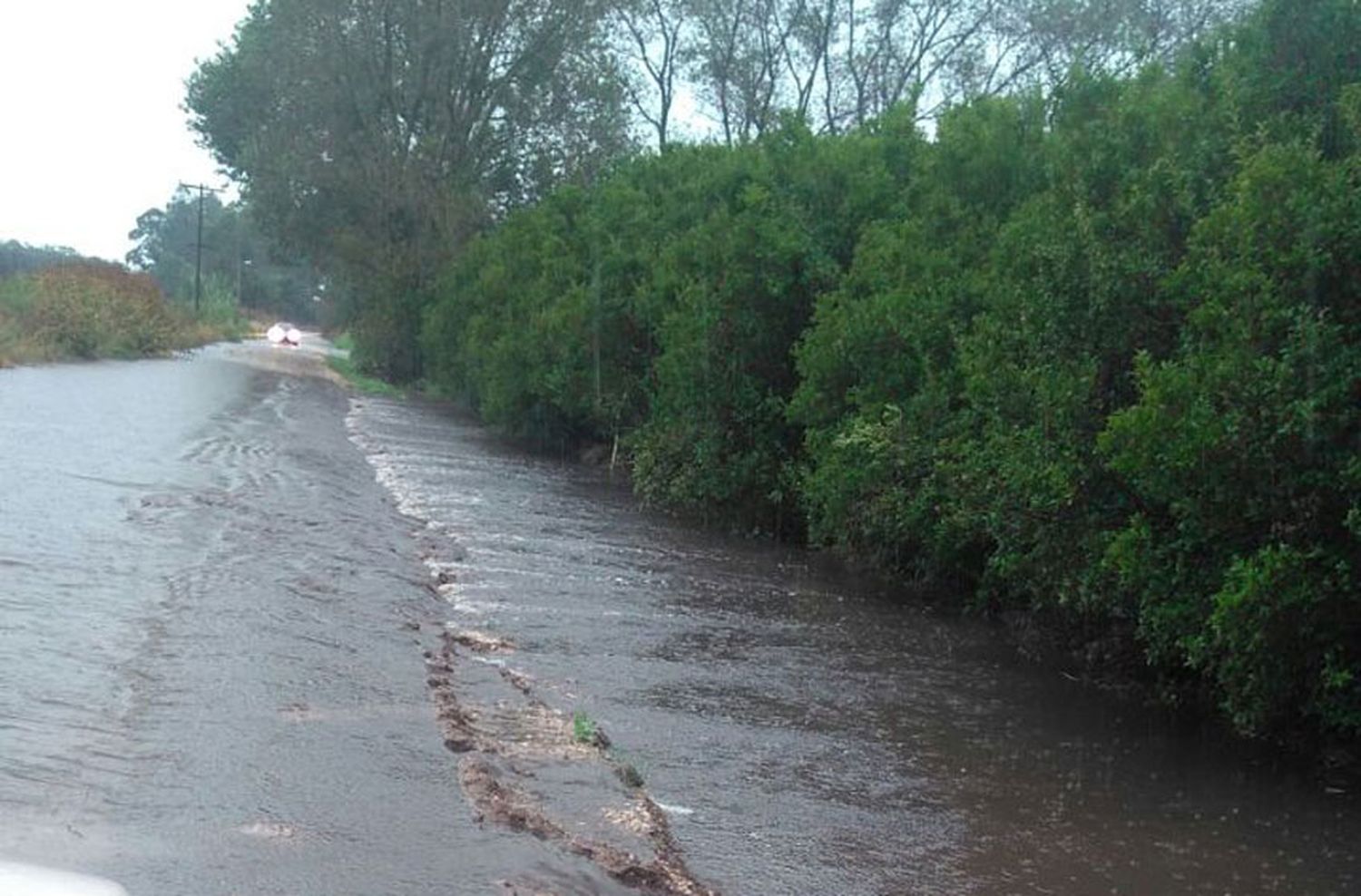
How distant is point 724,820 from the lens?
22.5 feet

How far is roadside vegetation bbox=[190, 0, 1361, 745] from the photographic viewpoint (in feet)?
27.7

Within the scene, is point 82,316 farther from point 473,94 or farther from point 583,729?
point 583,729

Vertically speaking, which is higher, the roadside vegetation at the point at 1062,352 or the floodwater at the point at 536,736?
the roadside vegetation at the point at 1062,352

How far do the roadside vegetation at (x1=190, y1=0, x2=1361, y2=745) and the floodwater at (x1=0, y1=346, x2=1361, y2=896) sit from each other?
83 centimetres

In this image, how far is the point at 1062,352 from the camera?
440 inches

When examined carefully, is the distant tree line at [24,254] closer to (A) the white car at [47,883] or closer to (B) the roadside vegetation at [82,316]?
(B) the roadside vegetation at [82,316]

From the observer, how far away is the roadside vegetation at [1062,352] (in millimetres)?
8445

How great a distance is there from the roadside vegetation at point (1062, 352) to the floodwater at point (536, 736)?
83cm

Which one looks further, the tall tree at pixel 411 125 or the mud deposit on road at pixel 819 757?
the tall tree at pixel 411 125

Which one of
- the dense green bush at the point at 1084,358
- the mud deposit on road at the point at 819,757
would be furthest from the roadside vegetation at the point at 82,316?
the mud deposit on road at the point at 819,757

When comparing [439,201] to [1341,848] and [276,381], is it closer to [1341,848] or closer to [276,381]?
[276,381]

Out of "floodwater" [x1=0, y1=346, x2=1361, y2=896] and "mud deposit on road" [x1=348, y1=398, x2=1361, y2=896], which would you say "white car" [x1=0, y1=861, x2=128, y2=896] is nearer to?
"floodwater" [x1=0, y1=346, x2=1361, y2=896]

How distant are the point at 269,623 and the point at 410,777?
3.14 meters

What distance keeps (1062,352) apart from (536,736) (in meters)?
5.58
